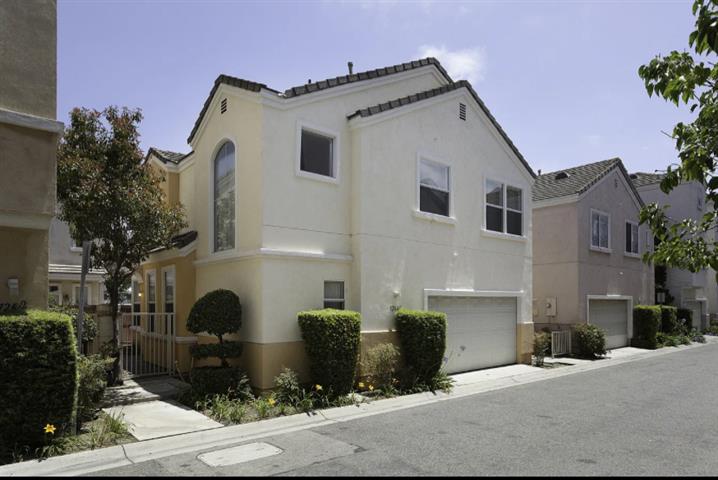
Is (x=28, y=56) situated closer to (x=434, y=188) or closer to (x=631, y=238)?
(x=434, y=188)

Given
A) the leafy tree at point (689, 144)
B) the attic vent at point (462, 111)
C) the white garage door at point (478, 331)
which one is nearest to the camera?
the leafy tree at point (689, 144)

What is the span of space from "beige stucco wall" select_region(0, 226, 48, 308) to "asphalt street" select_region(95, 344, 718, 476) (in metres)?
3.21

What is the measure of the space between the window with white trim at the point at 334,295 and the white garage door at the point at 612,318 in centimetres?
1329

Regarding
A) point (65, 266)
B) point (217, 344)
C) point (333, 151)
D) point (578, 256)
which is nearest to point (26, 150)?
point (217, 344)

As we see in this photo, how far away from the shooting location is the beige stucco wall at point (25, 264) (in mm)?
8016

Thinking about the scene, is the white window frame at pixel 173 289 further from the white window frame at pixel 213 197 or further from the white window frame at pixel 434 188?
the white window frame at pixel 434 188

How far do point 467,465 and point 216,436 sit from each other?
3920mm

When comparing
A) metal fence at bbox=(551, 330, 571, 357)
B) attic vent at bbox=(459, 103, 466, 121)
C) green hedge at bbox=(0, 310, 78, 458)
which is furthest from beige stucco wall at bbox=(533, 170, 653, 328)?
green hedge at bbox=(0, 310, 78, 458)

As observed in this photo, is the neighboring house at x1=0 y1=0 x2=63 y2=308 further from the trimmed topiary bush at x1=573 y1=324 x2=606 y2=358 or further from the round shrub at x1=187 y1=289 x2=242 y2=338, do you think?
the trimmed topiary bush at x1=573 y1=324 x2=606 y2=358

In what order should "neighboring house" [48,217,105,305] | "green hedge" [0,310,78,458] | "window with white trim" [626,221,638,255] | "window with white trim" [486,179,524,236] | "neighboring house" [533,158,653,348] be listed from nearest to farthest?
"green hedge" [0,310,78,458]
"window with white trim" [486,179,524,236]
"neighboring house" [48,217,105,305]
"neighboring house" [533,158,653,348]
"window with white trim" [626,221,638,255]

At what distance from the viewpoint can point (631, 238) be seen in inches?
955

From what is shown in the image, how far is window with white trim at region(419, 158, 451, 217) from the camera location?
1383 centimetres

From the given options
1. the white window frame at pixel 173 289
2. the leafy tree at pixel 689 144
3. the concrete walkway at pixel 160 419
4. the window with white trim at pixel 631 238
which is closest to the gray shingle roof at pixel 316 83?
the white window frame at pixel 173 289

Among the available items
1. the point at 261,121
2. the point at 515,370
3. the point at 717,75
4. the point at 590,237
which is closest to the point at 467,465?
the point at 717,75
